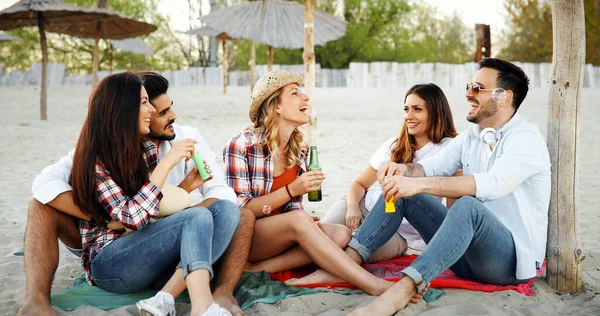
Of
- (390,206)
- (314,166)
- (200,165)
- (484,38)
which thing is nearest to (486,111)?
(390,206)

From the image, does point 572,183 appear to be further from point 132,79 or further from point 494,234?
point 132,79

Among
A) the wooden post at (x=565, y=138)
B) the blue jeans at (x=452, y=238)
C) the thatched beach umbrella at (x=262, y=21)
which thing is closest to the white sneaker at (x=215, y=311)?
the blue jeans at (x=452, y=238)

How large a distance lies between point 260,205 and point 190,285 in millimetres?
832

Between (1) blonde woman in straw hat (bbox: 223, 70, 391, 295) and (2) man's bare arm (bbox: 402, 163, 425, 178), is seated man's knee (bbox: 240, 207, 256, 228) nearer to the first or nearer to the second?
(1) blonde woman in straw hat (bbox: 223, 70, 391, 295)

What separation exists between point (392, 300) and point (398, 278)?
0.51 m

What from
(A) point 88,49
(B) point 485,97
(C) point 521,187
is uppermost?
(A) point 88,49

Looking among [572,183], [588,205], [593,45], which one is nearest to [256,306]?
[572,183]

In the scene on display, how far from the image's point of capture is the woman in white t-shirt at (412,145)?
13.1ft

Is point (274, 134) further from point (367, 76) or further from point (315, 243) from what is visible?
point (367, 76)

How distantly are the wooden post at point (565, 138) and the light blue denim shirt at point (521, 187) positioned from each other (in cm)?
16

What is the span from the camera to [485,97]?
10.9 ft

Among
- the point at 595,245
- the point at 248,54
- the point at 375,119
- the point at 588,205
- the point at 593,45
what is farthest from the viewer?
the point at 248,54

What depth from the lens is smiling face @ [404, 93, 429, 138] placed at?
4.00m

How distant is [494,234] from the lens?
3061 mm
